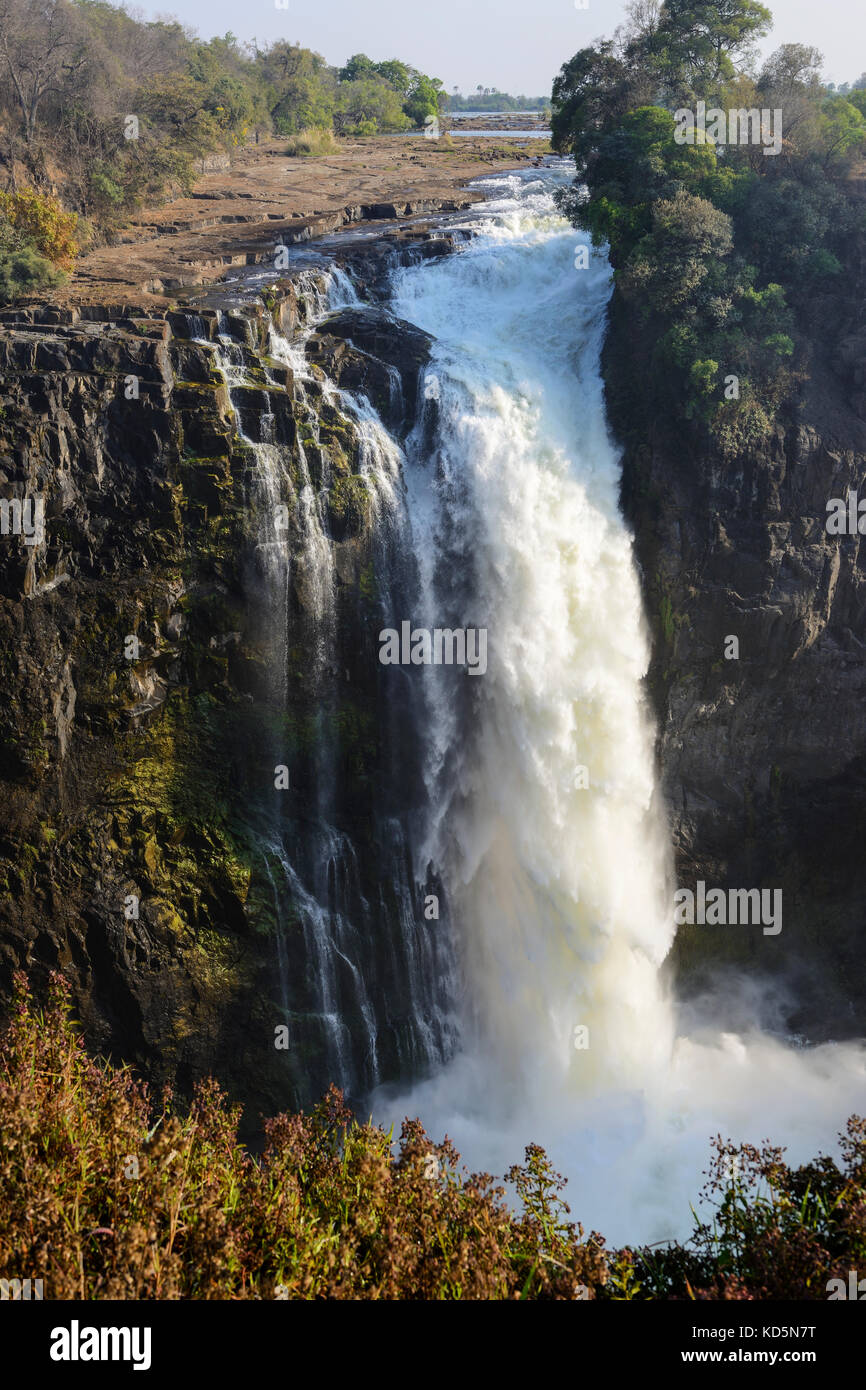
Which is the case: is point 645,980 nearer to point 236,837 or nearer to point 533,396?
point 236,837

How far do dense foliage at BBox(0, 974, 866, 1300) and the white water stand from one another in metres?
9.57

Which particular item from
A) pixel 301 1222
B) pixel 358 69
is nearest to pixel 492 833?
pixel 301 1222

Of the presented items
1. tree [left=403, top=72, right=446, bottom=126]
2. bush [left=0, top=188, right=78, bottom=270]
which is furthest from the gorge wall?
tree [left=403, top=72, right=446, bottom=126]

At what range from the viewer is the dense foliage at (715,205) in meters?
21.1

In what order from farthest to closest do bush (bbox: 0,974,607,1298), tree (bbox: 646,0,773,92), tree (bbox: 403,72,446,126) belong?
tree (bbox: 403,72,446,126)
tree (bbox: 646,0,773,92)
bush (bbox: 0,974,607,1298)

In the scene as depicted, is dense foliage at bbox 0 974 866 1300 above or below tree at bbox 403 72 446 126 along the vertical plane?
below

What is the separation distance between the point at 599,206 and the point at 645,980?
734 inches

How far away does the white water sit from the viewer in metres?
19.2

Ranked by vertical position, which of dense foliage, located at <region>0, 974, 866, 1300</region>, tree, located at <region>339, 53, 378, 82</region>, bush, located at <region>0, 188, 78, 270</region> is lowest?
dense foliage, located at <region>0, 974, 866, 1300</region>

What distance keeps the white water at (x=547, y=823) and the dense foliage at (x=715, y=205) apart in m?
3.80

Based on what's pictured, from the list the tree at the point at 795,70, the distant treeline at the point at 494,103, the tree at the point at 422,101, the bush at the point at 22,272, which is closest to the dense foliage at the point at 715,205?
the tree at the point at 795,70

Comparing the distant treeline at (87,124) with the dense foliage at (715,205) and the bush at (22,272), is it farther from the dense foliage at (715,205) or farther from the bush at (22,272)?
the dense foliage at (715,205)

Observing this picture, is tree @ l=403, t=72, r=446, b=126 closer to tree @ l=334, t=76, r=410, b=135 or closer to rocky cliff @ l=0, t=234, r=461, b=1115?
tree @ l=334, t=76, r=410, b=135
